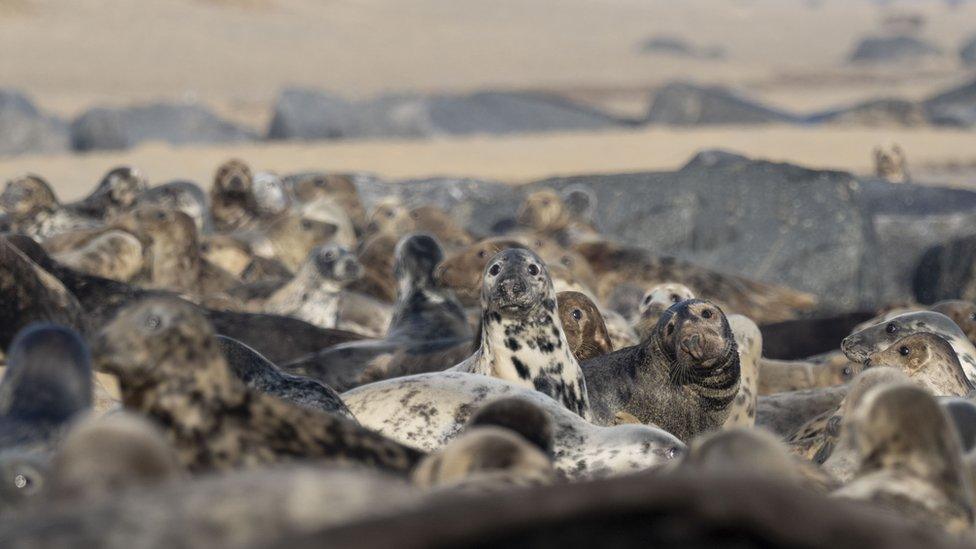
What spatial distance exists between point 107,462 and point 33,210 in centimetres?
935

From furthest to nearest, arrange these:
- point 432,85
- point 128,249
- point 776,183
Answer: point 432,85, point 776,183, point 128,249

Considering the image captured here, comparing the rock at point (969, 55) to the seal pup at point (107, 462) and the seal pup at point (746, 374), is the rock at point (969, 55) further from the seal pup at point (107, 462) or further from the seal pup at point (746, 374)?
the seal pup at point (107, 462)

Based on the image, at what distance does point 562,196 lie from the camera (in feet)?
44.4

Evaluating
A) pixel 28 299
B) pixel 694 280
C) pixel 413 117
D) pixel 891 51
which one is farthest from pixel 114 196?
pixel 891 51

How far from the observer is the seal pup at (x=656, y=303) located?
8.09 m

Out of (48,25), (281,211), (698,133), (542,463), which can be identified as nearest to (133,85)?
(48,25)

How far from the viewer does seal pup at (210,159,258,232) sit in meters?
13.2

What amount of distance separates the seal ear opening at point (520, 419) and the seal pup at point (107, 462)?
1.03 m

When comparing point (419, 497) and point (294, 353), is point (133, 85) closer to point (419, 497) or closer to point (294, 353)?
point (294, 353)

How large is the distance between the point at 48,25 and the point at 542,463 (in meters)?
50.4

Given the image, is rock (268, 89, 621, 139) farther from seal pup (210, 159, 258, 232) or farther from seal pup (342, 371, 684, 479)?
seal pup (342, 371, 684, 479)

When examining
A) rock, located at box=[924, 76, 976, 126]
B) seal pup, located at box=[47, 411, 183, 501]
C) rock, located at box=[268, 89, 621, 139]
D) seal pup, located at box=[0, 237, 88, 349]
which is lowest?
seal pup, located at box=[0, 237, 88, 349]

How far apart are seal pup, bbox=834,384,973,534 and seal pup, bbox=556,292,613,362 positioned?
396 centimetres

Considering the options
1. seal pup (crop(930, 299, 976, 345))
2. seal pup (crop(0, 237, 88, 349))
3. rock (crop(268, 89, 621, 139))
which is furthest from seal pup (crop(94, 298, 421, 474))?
rock (crop(268, 89, 621, 139))
